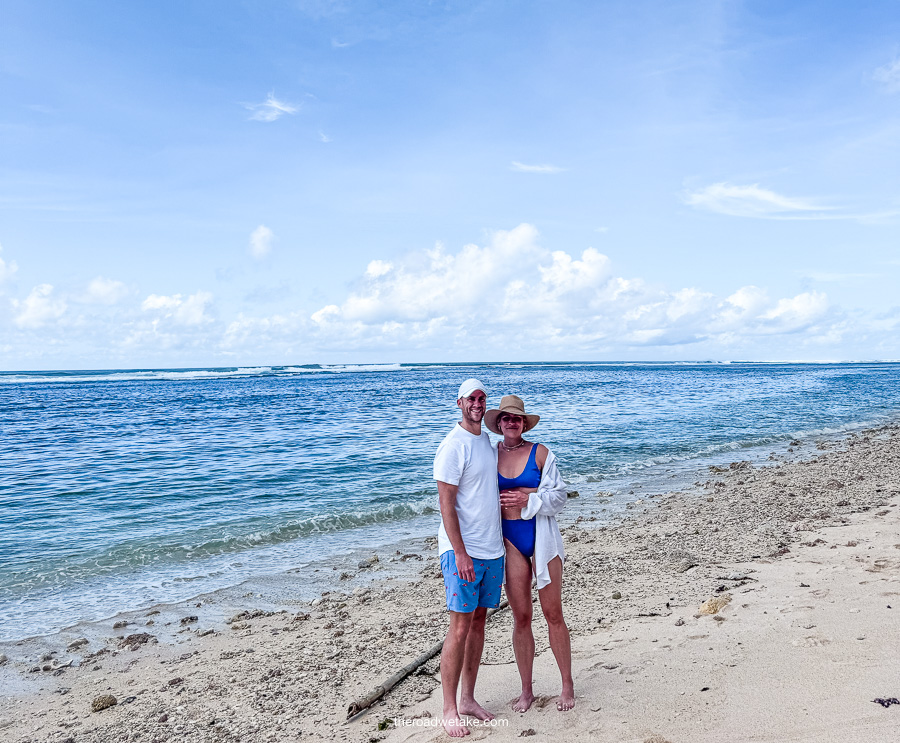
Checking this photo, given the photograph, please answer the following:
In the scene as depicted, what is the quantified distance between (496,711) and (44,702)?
3965 millimetres

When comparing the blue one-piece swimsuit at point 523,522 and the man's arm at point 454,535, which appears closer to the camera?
the man's arm at point 454,535

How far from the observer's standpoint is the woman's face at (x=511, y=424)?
4180mm

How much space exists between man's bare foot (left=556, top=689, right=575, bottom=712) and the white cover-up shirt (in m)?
0.78

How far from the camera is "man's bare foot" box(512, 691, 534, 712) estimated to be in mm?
4191

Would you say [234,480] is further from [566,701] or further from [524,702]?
[566,701]

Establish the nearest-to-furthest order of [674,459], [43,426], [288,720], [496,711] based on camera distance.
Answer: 1. [496,711]
2. [288,720]
3. [674,459]
4. [43,426]

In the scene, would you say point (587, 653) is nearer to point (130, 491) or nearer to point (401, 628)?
point (401, 628)

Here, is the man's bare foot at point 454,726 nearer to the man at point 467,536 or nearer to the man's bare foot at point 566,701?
the man at point 467,536

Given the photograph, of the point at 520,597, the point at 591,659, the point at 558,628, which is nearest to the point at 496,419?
the point at 520,597

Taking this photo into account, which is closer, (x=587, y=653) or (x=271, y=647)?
(x=587, y=653)

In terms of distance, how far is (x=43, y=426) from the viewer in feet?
89.5

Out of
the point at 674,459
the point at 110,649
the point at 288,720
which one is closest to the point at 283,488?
the point at 110,649

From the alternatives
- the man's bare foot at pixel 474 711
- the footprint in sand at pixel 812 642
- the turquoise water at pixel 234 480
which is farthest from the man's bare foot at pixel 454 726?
the turquoise water at pixel 234 480

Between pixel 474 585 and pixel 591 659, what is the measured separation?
68.3 inches
